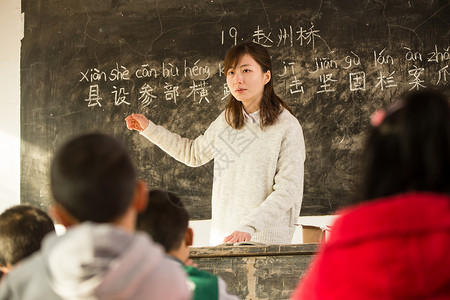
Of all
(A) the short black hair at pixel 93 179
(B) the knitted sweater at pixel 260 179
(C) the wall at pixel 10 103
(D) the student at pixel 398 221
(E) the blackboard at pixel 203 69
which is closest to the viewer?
(D) the student at pixel 398 221

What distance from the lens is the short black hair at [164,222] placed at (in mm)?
1608

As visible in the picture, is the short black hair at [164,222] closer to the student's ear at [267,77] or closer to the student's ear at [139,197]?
the student's ear at [139,197]

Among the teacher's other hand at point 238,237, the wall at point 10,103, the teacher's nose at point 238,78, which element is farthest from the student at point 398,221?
the wall at point 10,103

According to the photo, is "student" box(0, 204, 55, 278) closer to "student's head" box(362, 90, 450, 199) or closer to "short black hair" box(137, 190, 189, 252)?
"short black hair" box(137, 190, 189, 252)

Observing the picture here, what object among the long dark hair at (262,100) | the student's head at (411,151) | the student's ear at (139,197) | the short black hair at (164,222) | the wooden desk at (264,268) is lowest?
the wooden desk at (264,268)

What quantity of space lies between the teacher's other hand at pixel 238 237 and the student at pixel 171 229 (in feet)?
3.02

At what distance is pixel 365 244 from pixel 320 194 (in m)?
2.98

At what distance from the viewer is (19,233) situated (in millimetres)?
1646

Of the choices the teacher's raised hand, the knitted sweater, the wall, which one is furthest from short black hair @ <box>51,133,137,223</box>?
the wall

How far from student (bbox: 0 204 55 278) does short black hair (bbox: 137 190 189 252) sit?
266 millimetres

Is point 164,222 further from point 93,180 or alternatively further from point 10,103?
point 10,103

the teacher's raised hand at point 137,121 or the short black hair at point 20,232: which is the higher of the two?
the teacher's raised hand at point 137,121

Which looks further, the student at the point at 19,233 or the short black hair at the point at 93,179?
the student at the point at 19,233

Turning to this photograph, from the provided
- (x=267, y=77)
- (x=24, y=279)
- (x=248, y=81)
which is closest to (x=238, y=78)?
(x=248, y=81)
